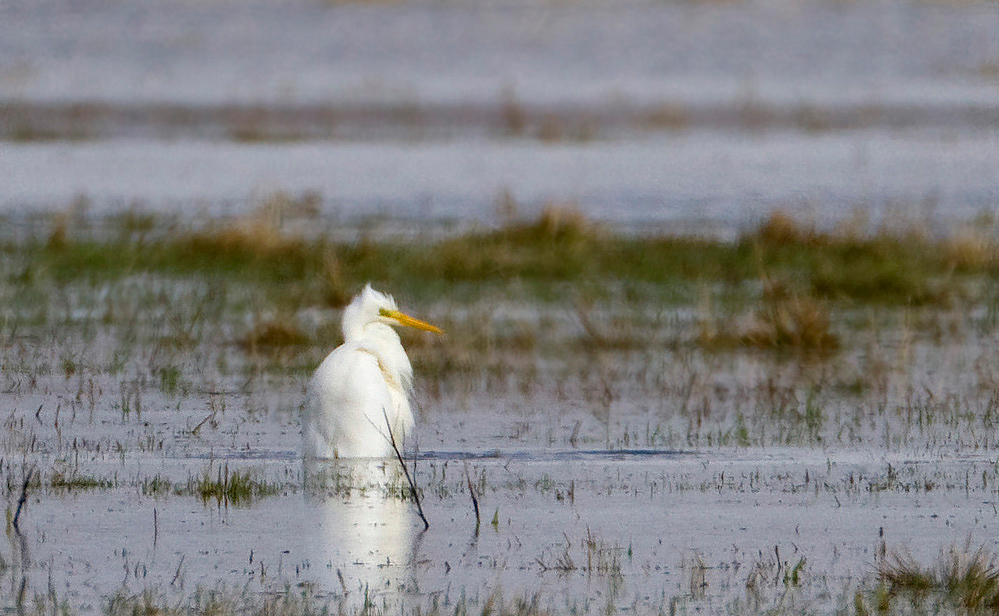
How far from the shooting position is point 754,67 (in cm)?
4672

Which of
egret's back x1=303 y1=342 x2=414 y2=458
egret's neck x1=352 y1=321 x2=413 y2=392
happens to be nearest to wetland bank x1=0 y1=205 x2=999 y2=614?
egret's back x1=303 y1=342 x2=414 y2=458

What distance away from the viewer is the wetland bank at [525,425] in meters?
7.71

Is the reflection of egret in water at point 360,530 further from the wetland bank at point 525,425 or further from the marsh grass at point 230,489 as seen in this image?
the marsh grass at point 230,489

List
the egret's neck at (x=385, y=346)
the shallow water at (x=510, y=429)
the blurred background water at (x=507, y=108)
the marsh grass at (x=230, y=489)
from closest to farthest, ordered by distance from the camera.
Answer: the shallow water at (x=510, y=429) < the marsh grass at (x=230, y=489) < the egret's neck at (x=385, y=346) < the blurred background water at (x=507, y=108)

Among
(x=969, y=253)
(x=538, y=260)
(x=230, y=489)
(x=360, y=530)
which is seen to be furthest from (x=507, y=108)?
(x=360, y=530)

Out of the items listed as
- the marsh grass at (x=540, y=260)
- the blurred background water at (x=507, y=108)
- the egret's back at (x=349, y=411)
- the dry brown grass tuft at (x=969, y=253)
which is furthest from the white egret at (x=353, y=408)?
the blurred background water at (x=507, y=108)

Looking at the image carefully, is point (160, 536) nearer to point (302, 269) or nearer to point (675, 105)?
point (302, 269)

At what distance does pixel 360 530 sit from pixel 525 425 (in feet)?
9.77

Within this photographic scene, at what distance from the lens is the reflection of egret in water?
24.8 ft

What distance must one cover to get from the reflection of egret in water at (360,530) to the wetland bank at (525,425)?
2 centimetres

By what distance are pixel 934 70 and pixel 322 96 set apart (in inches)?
550

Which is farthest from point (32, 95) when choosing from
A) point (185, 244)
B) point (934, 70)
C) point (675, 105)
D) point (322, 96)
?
point (185, 244)

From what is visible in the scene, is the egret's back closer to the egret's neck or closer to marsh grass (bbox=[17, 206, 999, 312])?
the egret's neck

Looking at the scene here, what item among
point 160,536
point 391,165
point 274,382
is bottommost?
point 160,536
